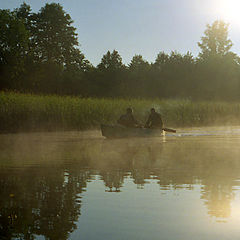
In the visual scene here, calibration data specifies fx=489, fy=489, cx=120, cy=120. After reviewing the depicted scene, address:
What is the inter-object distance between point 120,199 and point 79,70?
202 ft

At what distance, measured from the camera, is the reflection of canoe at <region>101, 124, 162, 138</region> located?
2197 centimetres

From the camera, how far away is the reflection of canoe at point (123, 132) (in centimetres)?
2197

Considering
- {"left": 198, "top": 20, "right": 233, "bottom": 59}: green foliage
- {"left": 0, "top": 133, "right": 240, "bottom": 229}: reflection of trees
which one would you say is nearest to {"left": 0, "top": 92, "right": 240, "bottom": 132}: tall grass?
{"left": 0, "top": 133, "right": 240, "bottom": 229}: reflection of trees

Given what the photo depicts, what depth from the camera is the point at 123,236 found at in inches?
208

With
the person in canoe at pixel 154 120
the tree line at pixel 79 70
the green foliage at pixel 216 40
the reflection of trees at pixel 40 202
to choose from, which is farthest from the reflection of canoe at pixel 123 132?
the green foliage at pixel 216 40

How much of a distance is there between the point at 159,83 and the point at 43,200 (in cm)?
6176

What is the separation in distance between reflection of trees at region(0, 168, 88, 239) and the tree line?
156ft

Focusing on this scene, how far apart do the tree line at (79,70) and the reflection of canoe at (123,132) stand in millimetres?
35107

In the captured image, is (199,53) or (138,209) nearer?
(138,209)

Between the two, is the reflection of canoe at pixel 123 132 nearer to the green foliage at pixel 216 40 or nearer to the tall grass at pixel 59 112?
the tall grass at pixel 59 112

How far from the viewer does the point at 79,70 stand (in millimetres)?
68250

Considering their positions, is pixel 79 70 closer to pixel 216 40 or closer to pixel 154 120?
pixel 216 40

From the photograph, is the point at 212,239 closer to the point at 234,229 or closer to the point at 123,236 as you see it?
the point at 234,229

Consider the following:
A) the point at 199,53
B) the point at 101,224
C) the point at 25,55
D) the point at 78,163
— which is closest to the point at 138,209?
the point at 101,224
